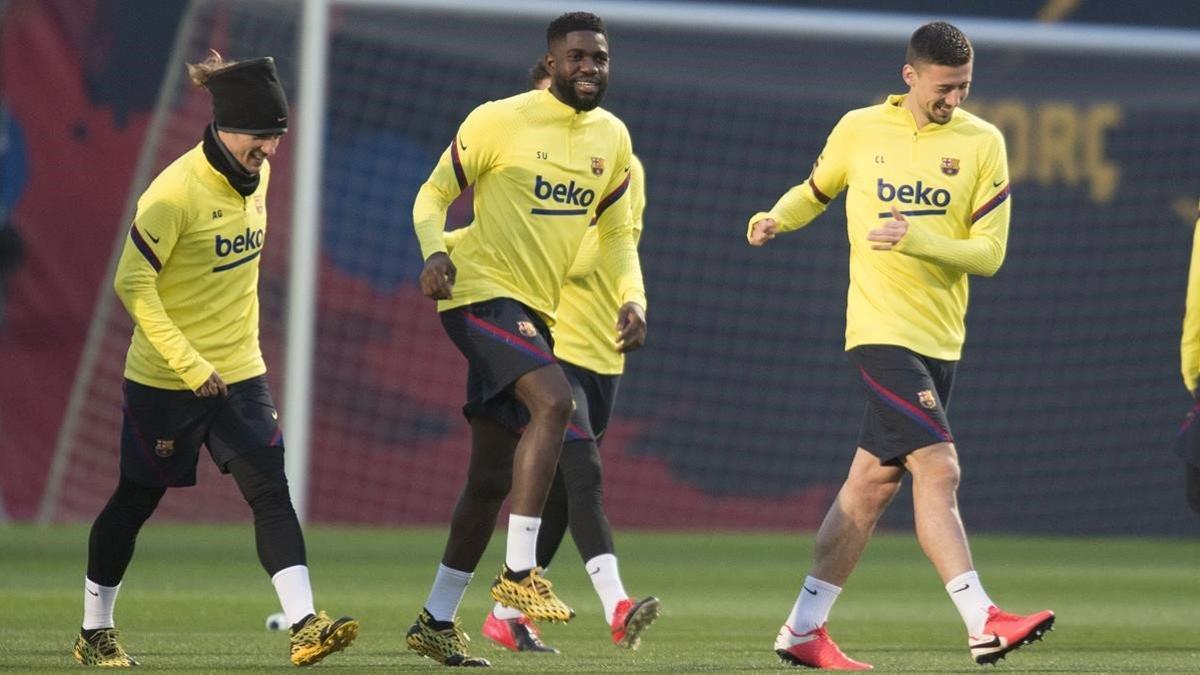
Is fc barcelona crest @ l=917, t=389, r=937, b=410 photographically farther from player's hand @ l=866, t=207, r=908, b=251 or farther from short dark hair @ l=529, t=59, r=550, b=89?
short dark hair @ l=529, t=59, r=550, b=89

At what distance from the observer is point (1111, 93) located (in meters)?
16.8

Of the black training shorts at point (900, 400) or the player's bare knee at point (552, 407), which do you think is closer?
the player's bare knee at point (552, 407)

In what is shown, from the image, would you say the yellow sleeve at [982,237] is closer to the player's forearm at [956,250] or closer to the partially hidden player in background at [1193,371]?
the player's forearm at [956,250]

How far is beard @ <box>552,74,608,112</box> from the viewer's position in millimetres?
6891

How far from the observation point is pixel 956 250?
661cm

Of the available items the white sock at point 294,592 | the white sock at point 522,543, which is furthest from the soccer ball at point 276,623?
the white sock at point 522,543

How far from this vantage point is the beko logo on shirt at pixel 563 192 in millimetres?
6832

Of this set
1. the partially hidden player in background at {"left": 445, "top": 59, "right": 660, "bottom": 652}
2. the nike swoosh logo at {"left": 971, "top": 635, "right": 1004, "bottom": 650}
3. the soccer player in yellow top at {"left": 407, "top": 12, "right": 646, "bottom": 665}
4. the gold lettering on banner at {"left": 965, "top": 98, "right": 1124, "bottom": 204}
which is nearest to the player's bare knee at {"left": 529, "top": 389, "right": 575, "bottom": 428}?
the soccer player in yellow top at {"left": 407, "top": 12, "right": 646, "bottom": 665}

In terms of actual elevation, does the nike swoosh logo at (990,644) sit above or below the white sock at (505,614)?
above

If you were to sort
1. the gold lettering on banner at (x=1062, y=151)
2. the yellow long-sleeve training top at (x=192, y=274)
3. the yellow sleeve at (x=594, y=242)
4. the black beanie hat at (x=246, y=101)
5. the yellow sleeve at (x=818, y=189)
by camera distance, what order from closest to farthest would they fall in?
the yellow long-sleeve training top at (x=192, y=274), the black beanie hat at (x=246, y=101), the yellow sleeve at (x=818, y=189), the yellow sleeve at (x=594, y=242), the gold lettering on banner at (x=1062, y=151)

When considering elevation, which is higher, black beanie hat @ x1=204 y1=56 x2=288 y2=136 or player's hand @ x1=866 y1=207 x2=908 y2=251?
black beanie hat @ x1=204 y1=56 x2=288 y2=136

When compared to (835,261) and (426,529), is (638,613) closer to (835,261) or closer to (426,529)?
(426,529)

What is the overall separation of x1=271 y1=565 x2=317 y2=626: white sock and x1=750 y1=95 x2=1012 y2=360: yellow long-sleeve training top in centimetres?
190

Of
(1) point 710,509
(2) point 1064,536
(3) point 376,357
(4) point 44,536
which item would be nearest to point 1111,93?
(2) point 1064,536
